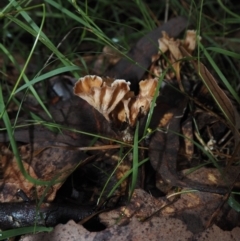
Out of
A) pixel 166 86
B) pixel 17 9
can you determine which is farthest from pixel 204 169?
pixel 17 9

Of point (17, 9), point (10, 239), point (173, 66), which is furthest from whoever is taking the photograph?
point (173, 66)

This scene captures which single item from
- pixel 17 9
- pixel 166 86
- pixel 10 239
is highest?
pixel 17 9

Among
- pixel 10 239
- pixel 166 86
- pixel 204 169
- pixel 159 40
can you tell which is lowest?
pixel 10 239

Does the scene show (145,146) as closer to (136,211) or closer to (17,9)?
(136,211)

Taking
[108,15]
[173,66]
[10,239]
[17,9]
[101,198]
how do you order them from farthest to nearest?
1. [108,15]
2. [173,66]
3. [17,9]
4. [101,198]
5. [10,239]

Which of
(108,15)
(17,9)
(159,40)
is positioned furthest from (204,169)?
(108,15)

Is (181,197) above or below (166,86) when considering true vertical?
below

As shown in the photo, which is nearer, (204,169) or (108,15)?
(204,169)

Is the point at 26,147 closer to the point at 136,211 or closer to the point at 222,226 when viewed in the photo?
the point at 136,211

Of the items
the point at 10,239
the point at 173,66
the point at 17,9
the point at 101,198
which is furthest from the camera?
the point at 173,66
